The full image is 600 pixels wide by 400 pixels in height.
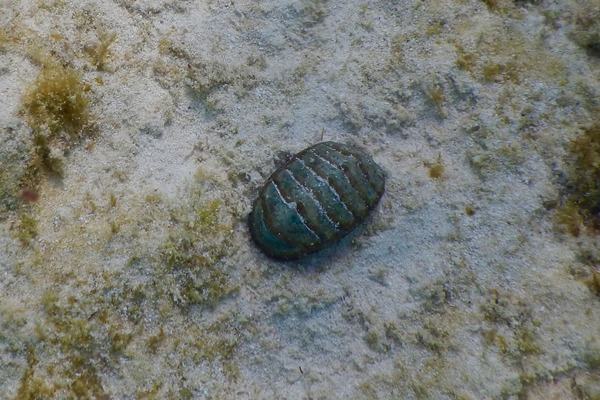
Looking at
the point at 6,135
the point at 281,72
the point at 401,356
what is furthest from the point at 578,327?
the point at 6,135

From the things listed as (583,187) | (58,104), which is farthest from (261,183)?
(583,187)

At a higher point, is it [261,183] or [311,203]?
[311,203]

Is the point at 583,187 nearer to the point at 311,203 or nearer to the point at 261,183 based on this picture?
the point at 311,203

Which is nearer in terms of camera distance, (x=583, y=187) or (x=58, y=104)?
(x=58, y=104)

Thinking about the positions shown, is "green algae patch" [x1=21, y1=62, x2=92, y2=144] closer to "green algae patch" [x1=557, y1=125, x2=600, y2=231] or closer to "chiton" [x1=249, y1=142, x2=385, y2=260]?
"chiton" [x1=249, y1=142, x2=385, y2=260]

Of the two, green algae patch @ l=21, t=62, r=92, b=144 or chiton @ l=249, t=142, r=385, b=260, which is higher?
green algae patch @ l=21, t=62, r=92, b=144

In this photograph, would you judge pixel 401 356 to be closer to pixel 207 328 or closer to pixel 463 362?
pixel 463 362

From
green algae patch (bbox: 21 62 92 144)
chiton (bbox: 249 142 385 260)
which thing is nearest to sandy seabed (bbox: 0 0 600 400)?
green algae patch (bbox: 21 62 92 144)
